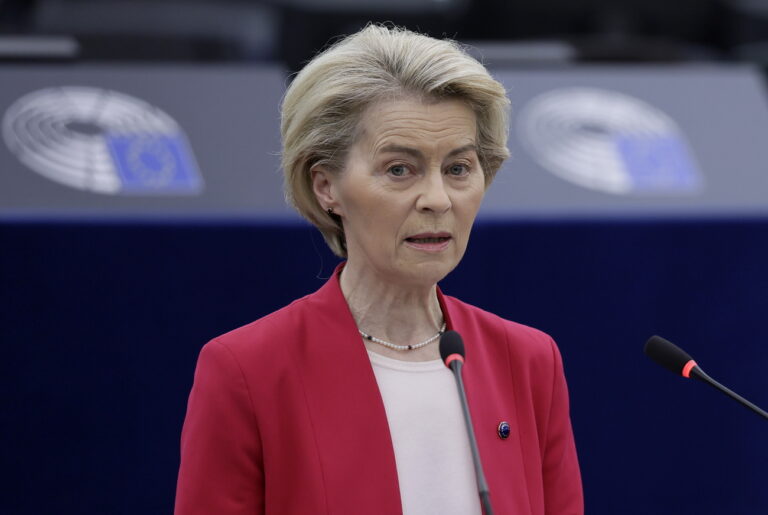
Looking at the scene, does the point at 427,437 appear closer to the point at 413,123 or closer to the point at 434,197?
the point at 434,197

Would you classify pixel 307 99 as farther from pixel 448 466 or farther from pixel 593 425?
pixel 593 425

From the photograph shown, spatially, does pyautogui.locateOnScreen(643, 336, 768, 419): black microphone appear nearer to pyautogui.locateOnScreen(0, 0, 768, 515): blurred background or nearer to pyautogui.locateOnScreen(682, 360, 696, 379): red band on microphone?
pyautogui.locateOnScreen(682, 360, 696, 379): red band on microphone

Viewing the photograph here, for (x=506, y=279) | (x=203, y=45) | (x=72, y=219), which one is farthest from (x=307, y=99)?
(x=203, y=45)

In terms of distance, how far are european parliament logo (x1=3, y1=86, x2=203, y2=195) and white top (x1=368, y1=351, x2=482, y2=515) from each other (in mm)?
1396

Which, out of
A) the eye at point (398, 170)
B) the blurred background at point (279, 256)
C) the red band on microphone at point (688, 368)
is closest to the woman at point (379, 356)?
the eye at point (398, 170)

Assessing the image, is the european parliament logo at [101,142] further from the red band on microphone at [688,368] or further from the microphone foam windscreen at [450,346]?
the red band on microphone at [688,368]

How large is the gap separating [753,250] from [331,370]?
186 centimetres

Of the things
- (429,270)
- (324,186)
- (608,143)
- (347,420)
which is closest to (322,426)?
(347,420)

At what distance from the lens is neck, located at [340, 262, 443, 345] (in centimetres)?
178

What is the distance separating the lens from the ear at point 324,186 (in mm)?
1768

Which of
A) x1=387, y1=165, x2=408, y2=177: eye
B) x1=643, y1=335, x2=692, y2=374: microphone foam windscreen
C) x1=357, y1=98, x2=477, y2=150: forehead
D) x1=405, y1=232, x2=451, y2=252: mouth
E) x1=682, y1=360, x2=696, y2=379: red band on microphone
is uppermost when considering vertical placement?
x1=357, y1=98, x2=477, y2=150: forehead

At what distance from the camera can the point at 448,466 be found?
67.0 inches

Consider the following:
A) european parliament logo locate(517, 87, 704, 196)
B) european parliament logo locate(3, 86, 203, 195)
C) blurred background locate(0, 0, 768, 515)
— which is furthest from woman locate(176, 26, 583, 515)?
european parliament logo locate(517, 87, 704, 196)

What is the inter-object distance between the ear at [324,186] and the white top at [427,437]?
24 cm
